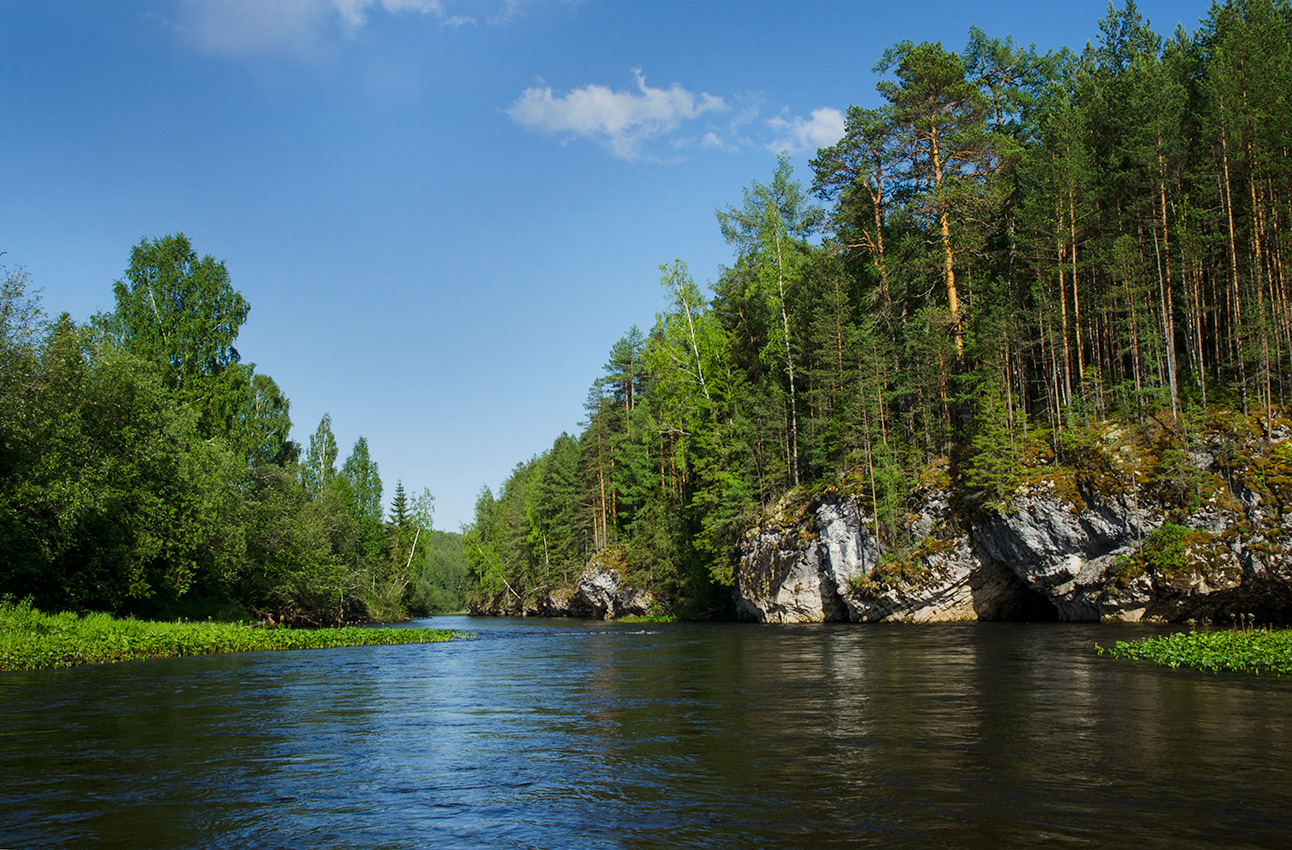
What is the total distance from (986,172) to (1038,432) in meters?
14.4

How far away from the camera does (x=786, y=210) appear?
5316cm

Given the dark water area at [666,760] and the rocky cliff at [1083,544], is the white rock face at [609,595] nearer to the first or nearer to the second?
the rocky cliff at [1083,544]

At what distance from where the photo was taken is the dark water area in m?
7.05

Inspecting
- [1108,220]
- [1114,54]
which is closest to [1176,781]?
[1108,220]

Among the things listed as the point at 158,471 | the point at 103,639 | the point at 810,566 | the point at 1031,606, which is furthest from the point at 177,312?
the point at 1031,606

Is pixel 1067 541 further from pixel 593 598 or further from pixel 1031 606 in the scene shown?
pixel 593 598

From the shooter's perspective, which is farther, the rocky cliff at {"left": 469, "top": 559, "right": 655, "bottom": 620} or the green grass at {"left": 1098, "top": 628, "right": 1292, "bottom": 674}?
the rocky cliff at {"left": 469, "top": 559, "right": 655, "bottom": 620}

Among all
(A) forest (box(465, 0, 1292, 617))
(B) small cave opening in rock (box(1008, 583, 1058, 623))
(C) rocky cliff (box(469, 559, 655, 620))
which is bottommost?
(C) rocky cliff (box(469, 559, 655, 620))

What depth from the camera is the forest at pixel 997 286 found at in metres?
31.5

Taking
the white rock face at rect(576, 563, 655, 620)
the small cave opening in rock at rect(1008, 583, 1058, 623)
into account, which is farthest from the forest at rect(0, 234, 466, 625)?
the small cave opening in rock at rect(1008, 583, 1058, 623)

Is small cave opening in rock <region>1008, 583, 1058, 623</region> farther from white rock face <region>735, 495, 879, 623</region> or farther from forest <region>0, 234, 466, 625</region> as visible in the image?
forest <region>0, 234, 466, 625</region>

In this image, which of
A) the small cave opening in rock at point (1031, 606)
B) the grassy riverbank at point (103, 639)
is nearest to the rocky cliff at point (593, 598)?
the small cave opening in rock at point (1031, 606)

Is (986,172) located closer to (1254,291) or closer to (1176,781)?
(1254,291)

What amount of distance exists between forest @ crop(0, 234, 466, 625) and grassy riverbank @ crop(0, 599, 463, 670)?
2809 millimetres
